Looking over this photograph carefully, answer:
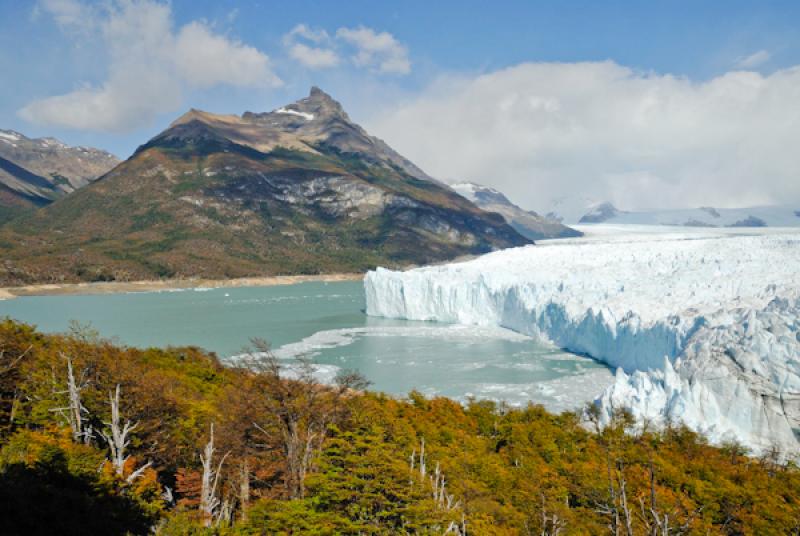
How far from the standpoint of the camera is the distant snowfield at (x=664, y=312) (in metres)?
22.5

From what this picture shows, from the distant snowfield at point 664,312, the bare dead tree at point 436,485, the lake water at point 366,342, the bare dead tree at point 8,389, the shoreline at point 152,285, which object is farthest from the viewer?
Result: the shoreline at point 152,285

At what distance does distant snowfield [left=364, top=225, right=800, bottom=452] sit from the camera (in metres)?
22.5

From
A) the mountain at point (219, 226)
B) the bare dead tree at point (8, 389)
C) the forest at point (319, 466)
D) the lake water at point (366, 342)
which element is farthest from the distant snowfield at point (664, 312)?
the mountain at point (219, 226)

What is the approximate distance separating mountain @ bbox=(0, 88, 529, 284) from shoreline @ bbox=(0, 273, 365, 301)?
424 centimetres

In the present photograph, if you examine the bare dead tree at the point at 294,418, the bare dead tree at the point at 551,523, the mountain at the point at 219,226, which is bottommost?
the bare dead tree at the point at 551,523

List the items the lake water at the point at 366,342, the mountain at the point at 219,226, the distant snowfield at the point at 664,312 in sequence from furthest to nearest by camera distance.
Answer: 1. the mountain at the point at 219,226
2. the lake water at the point at 366,342
3. the distant snowfield at the point at 664,312

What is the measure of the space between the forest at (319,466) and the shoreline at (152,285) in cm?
7845

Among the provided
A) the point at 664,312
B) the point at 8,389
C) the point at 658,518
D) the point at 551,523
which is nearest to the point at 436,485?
the point at 551,523

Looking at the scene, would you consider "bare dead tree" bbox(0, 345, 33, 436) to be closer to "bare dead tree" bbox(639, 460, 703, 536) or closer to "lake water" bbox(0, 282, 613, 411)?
"lake water" bbox(0, 282, 613, 411)

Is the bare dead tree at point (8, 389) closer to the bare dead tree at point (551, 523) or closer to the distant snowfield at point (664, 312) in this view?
the bare dead tree at point (551, 523)

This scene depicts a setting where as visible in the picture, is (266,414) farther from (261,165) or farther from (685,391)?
(261,165)

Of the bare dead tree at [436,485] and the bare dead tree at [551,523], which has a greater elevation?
the bare dead tree at [436,485]

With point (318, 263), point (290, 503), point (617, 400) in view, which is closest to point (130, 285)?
point (318, 263)

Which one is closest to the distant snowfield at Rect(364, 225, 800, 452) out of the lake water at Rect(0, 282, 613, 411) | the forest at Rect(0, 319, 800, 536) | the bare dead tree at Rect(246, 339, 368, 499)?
the forest at Rect(0, 319, 800, 536)
